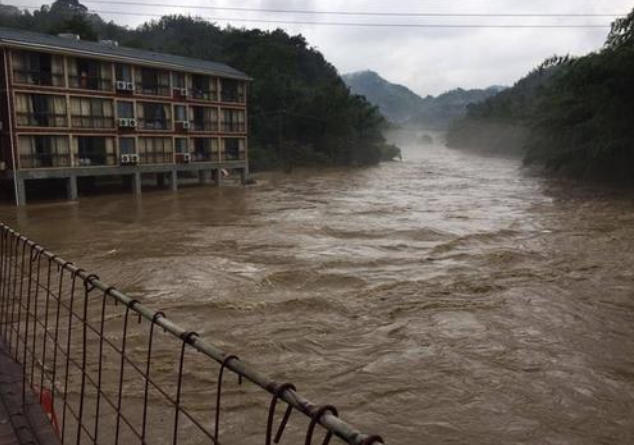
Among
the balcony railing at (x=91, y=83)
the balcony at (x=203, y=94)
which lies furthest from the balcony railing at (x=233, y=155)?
the balcony railing at (x=91, y=83)

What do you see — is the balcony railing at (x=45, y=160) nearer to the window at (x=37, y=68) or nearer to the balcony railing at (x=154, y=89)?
the window at (x=37, y=68)

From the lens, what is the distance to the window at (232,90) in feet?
124

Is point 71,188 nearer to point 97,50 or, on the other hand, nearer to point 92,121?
point 92,121

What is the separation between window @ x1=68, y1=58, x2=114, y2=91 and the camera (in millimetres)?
28188

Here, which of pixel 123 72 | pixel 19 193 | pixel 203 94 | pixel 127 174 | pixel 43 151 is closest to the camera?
pixel 19 193

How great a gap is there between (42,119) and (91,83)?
3.50 m

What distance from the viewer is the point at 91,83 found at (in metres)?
29.1

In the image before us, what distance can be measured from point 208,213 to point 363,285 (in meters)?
14.2

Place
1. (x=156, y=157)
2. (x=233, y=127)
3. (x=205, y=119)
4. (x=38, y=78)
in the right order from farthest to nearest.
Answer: (x=233, y=127) < (x=205, y=119) < (x=156, y=157) < (x=38, y=78)

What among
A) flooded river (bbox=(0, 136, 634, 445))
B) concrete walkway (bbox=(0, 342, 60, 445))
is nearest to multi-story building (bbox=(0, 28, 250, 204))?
flooded river (bbox=(0, 136, 634, 445))

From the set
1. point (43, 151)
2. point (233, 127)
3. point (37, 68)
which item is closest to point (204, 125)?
point (233, 127)

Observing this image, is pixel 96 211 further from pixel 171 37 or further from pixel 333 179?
pixel 171 37

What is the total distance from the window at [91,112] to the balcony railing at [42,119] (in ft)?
2.12

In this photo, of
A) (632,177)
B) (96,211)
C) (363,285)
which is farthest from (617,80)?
(96,211)
